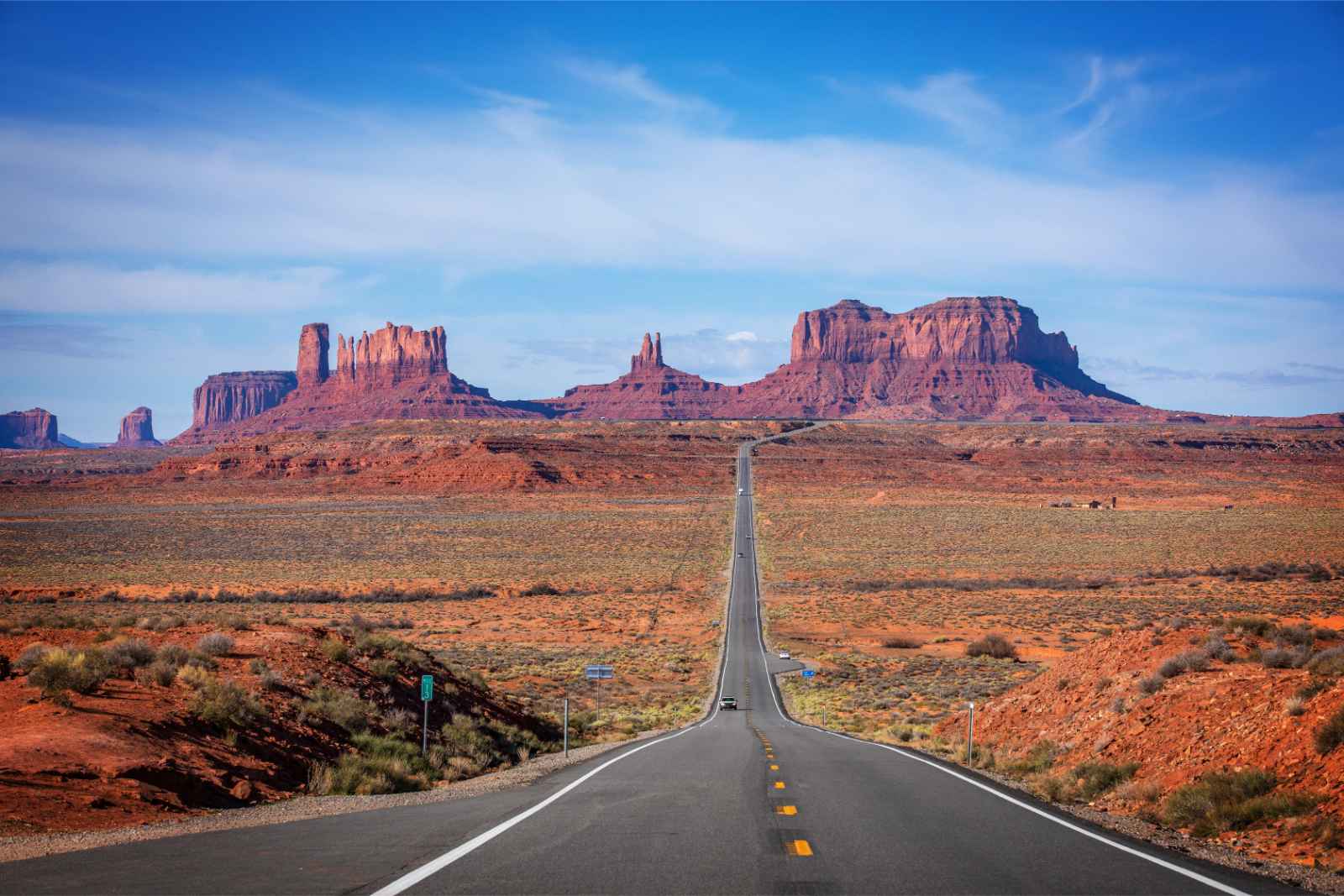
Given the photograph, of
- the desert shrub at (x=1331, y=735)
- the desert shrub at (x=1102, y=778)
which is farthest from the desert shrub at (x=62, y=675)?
the desert shrub at (x=1331, y=735)

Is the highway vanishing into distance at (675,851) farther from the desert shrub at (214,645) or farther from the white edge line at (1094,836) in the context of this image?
the desert shrub at (214,645)

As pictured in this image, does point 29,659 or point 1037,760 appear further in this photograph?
point 1037,760

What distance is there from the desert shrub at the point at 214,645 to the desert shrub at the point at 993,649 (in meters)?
31.1

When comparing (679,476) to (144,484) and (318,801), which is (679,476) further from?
(318,801)

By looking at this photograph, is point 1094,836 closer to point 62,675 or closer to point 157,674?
point 157,674

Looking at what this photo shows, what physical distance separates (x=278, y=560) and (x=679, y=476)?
65238mm

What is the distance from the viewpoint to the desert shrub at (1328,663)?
12.8 meters

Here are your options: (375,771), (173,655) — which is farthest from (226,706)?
(173,655)

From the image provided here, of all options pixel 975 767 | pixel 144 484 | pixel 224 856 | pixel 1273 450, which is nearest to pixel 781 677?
pixel 975 767

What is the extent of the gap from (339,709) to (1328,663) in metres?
14.2

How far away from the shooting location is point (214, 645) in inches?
622

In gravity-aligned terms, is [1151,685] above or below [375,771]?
above

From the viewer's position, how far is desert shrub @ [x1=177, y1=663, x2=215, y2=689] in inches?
531

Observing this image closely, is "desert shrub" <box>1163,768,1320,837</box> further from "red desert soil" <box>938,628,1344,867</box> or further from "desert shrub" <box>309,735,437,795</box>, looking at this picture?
"desert shrub" <box>309,735,437,795</box>
